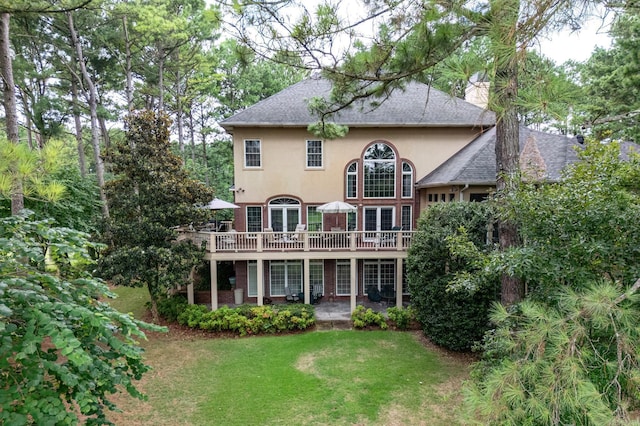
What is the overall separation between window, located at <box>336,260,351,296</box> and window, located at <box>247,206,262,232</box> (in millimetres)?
3870

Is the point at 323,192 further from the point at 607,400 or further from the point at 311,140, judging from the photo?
the point at 607,400

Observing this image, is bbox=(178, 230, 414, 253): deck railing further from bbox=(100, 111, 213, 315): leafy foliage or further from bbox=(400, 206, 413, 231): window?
bbox=(400, 206, 413, 231): window

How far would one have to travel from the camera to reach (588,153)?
4.84 meters

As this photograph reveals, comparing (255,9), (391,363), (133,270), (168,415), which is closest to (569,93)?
(255,9)

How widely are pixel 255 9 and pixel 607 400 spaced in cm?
541

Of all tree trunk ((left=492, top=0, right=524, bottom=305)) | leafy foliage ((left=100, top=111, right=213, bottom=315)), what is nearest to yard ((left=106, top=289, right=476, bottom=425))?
leafy foliage ((left=100, top=111, right=213, bottom=315))

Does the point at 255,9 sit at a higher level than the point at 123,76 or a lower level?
lower

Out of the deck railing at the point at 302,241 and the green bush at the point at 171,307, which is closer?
the green bush at the point at 171,307

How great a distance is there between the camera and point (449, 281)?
8.35 metres

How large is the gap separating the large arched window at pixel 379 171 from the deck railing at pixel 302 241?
2.56 meters

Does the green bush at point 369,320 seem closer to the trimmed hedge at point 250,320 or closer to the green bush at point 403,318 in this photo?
the green bush at point 403,318

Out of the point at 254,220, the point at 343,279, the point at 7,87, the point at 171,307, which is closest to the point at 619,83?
the point at 343,279

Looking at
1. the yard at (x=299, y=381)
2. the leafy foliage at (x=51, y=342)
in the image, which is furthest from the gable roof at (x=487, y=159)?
the leafy foliage at (x=51, y=342)

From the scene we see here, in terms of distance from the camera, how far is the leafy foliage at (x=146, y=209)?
10070mm
